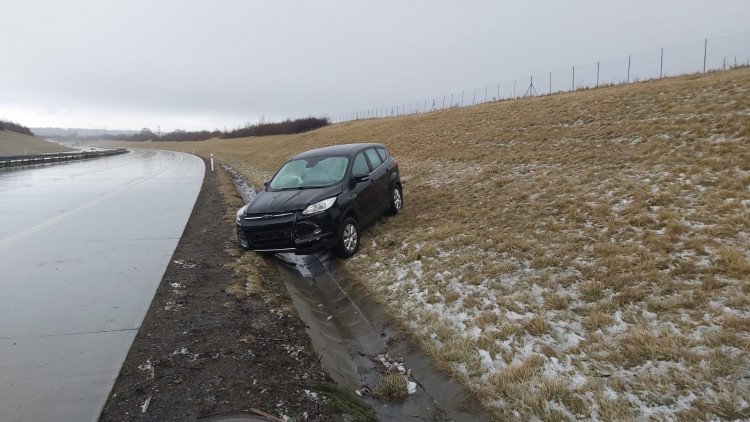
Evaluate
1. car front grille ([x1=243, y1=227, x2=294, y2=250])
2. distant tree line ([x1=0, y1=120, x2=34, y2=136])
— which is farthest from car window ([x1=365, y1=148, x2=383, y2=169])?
distant tree line ([x1=0, y1=120, x2=34, y2=136])

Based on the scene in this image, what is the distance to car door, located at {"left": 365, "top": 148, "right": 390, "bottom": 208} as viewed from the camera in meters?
8.76

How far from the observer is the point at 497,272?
5.75m

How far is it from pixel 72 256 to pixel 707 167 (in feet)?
36.3

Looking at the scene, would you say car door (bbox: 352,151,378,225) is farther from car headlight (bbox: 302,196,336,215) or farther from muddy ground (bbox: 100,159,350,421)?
muddy ground (bbox: 100,159,350,421)

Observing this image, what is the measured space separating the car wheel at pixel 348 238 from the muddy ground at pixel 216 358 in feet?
4.59

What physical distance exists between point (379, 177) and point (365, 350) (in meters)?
4.71

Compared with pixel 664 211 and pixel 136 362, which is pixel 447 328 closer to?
pixel 136 362

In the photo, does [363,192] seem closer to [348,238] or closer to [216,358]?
[348,238]

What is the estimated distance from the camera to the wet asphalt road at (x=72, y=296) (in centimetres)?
339

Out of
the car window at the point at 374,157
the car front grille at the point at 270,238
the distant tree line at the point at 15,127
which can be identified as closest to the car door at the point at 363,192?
the car window at the point at 374,157

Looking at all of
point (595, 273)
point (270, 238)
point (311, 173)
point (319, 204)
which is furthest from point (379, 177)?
point (595, 273)

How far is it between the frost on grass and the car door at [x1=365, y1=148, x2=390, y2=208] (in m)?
0.64

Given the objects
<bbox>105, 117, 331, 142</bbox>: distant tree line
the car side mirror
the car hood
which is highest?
<bbox>105, 117, 331, 142</bbox>: distant tree line

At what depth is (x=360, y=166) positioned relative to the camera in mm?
8508
